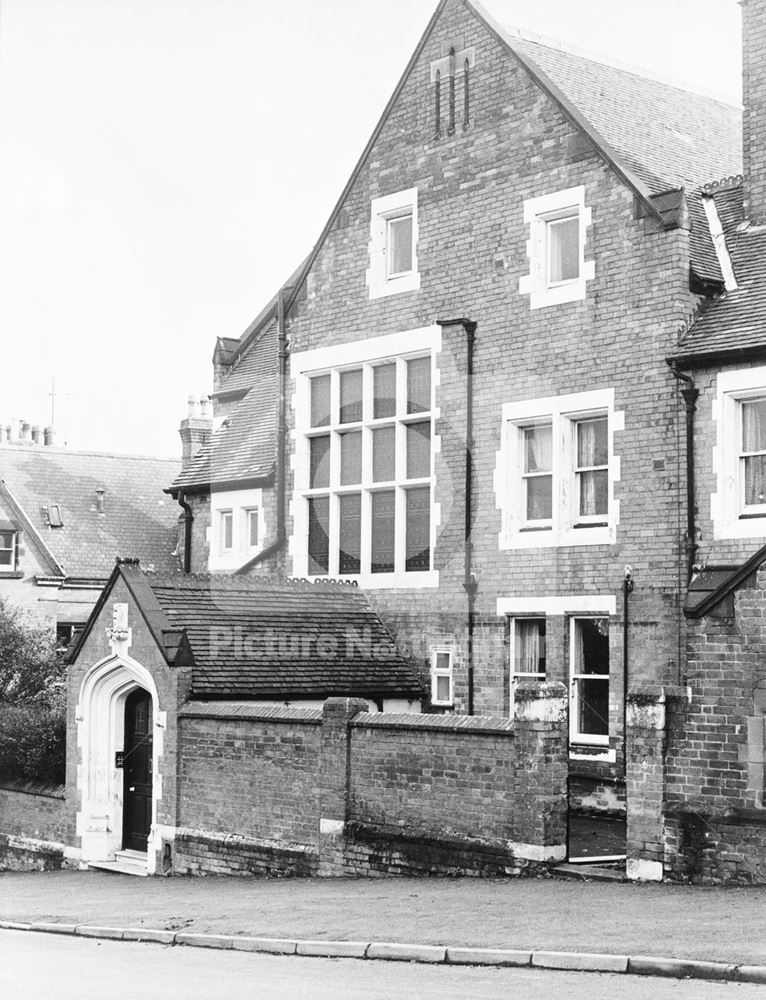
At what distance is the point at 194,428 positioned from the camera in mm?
42531

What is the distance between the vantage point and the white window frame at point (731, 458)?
20.4m

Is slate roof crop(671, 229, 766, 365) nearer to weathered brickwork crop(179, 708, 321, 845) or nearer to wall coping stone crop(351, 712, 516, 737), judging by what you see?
wall coping stone crop(351, 712, 516, 737)

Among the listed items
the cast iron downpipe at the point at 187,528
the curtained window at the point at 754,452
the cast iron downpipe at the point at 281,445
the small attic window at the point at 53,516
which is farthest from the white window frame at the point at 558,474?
the small attic window at the point at 53,516

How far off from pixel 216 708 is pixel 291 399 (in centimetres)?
747

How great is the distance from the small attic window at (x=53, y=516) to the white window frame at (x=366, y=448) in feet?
75.1

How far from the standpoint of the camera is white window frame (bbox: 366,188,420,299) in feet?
83.1

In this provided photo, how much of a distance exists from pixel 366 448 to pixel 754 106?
8.63 metres

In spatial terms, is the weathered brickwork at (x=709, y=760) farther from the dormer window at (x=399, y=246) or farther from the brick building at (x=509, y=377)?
the dormer window at (x=399, y=246)

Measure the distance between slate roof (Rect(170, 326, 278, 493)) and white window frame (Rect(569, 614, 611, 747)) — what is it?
825cm

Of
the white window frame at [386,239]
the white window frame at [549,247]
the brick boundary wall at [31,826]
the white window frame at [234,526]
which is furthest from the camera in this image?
the white window frame at [234,526]

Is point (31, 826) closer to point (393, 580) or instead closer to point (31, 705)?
point (31, 705)

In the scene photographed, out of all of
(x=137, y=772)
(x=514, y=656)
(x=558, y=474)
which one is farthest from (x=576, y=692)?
(x=137, y=772)

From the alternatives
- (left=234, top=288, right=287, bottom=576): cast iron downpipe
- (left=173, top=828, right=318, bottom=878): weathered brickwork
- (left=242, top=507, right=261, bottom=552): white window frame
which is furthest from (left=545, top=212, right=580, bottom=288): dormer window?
(left=173, top=828, right=318, bottom=878): weathered brickwork

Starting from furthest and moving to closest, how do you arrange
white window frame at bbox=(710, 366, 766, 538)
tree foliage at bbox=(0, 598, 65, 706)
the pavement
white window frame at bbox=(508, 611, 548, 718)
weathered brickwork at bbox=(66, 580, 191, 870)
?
tree foliage at bbox=(0, 598, 65, 706), white window frame at bbox=(508, 611, 548, 718), weathered brickwork at bbox=(66, 580, 191, 870), white window frame at bbox=(710, 366, 766, 538), the pavement
